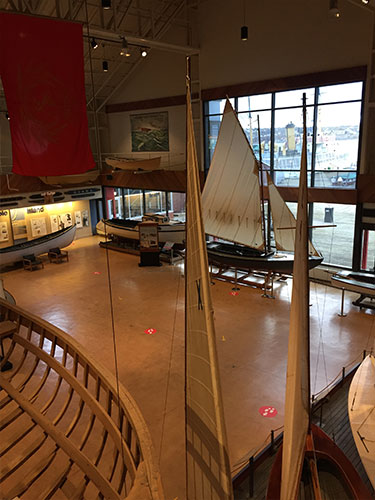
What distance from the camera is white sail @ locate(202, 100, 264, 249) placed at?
10391 millimetres

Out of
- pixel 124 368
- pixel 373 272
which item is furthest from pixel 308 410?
pixel 373 272

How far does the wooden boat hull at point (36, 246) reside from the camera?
14.4 meters

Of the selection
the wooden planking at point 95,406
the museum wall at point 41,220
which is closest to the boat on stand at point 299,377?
the wooden planking at point 95,406

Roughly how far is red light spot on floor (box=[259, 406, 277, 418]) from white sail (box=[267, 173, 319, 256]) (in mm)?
5007

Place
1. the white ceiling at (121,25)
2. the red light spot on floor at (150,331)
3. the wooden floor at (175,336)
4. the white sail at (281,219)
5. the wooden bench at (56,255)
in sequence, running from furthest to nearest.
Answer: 1. the wooden bench at (56,255)
2. the white ceiling at (121,25)
3. the white sail at (281,219)
4. the red light spot on floor at (150,331)
5. the wooden floor at (175,336)

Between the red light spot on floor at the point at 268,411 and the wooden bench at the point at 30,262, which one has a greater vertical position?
the wooden bench at the point at 30,262

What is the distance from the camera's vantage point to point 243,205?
10.8 m

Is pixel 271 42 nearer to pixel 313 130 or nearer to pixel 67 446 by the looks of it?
pixel 313 130

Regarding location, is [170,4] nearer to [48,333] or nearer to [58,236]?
[58,236]

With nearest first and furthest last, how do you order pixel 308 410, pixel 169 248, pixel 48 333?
pixel 308 410 < pixel 48 333 < pixel 169 248

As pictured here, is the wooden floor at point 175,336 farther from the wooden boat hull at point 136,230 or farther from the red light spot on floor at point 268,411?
the wooden boat hull at point 136,230

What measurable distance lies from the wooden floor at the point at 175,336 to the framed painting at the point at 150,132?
577cm

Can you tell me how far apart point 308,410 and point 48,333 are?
3.84 m

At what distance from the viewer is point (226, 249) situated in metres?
13.0
